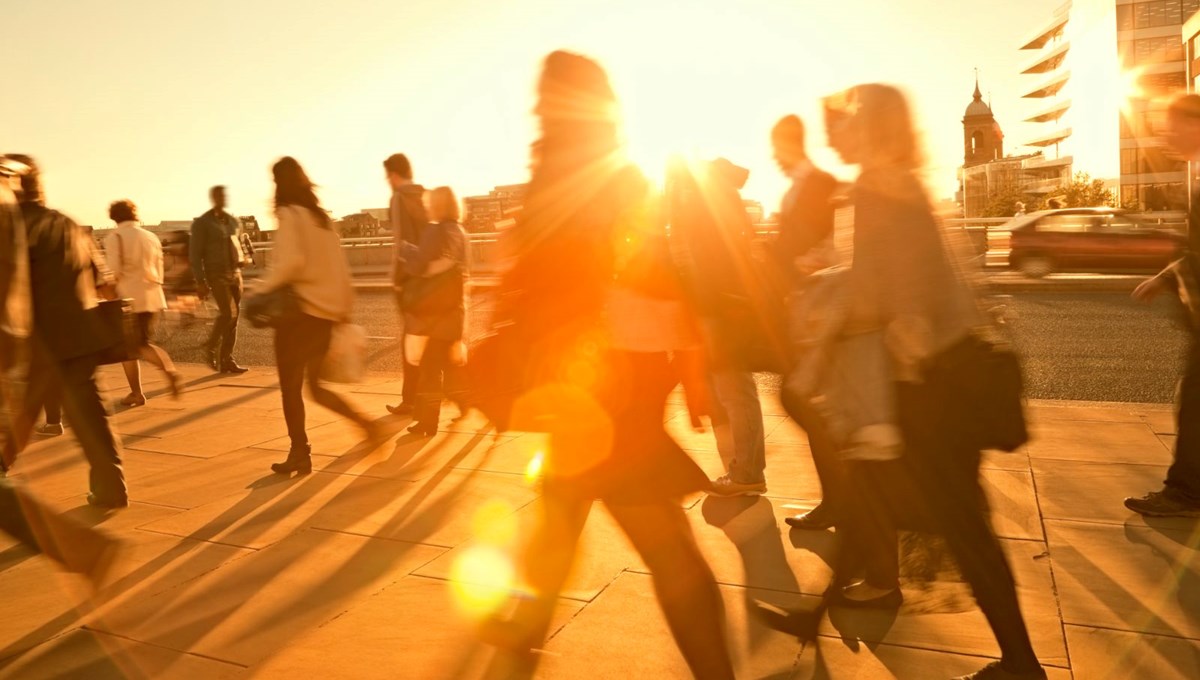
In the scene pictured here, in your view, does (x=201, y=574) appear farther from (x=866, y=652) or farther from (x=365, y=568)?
(x=866, y=652)

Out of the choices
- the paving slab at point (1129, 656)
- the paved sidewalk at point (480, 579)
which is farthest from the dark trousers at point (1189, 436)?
the paving slab at point (1129, 656)

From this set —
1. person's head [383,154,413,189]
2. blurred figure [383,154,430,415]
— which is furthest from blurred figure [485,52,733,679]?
person's head [383,154,413,189]

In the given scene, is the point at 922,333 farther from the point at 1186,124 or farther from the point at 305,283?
the point at 305,283

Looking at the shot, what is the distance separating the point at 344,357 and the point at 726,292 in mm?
2664

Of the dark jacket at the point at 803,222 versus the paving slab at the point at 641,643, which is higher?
the dark jacket at the point at 803,222

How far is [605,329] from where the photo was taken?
8.89 feet

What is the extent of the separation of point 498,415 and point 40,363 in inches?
125

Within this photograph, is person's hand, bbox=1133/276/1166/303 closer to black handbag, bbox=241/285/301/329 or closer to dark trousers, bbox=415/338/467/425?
dark trousers, bbox=415/338/467/425

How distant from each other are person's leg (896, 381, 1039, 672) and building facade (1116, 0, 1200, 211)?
75034mm

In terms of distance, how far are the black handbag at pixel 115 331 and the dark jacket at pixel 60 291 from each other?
0.02 m

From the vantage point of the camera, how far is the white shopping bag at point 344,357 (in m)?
5.73

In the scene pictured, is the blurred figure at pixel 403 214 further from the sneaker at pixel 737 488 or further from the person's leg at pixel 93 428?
the sneaker at pixel 737 488

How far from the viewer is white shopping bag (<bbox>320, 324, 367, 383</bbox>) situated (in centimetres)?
573

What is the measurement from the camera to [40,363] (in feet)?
15.9
